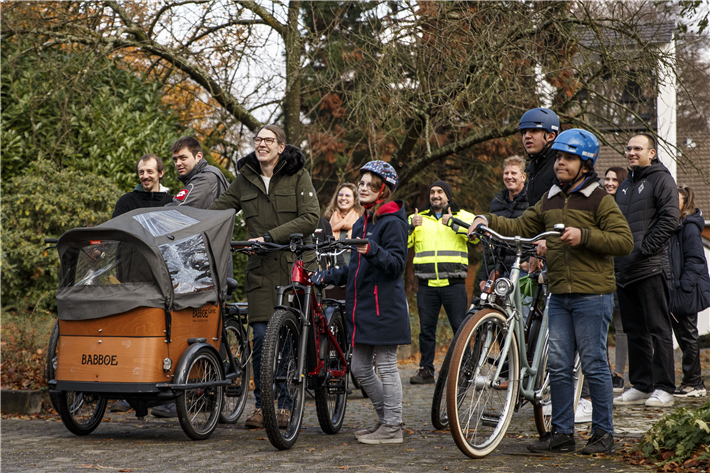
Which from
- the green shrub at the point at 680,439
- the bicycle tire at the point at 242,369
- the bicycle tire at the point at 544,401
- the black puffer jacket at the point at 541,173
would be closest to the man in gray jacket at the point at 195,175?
the bicycle tire at the point at 242,369

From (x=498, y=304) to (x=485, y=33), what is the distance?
7213 millimetres

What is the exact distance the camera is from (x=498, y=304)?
540 centimetres

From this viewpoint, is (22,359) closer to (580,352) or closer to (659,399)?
(580,352)

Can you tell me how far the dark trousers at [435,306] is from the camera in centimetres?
930

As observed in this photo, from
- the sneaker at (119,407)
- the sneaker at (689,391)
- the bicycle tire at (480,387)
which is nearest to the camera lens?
the bicycle tire at (480,387)

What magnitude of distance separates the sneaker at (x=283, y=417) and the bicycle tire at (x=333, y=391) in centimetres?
42

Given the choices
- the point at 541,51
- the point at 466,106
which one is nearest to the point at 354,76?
the point at 466,106

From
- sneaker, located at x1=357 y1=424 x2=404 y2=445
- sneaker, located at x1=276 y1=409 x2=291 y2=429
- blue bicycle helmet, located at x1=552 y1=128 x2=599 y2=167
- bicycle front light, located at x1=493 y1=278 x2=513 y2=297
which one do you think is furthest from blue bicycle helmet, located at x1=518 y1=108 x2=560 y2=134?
sneaker, located at x1=276 y1=409 x2=291 y2=429

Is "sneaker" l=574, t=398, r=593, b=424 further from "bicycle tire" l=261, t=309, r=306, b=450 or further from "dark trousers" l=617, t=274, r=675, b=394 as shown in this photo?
"bicycle tire" l=261, t=309, r=306, b=450

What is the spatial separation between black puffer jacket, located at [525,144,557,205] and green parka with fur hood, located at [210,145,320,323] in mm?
1763

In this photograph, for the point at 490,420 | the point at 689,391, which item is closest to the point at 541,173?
the point at 490,420

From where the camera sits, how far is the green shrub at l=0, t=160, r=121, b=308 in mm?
12977

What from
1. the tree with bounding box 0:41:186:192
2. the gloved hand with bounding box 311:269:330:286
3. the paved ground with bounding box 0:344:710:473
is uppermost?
the tree with bounding box 0:41:186:192

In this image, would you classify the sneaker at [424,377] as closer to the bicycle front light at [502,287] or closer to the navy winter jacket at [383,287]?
the navy winter jacket at [383,287]
